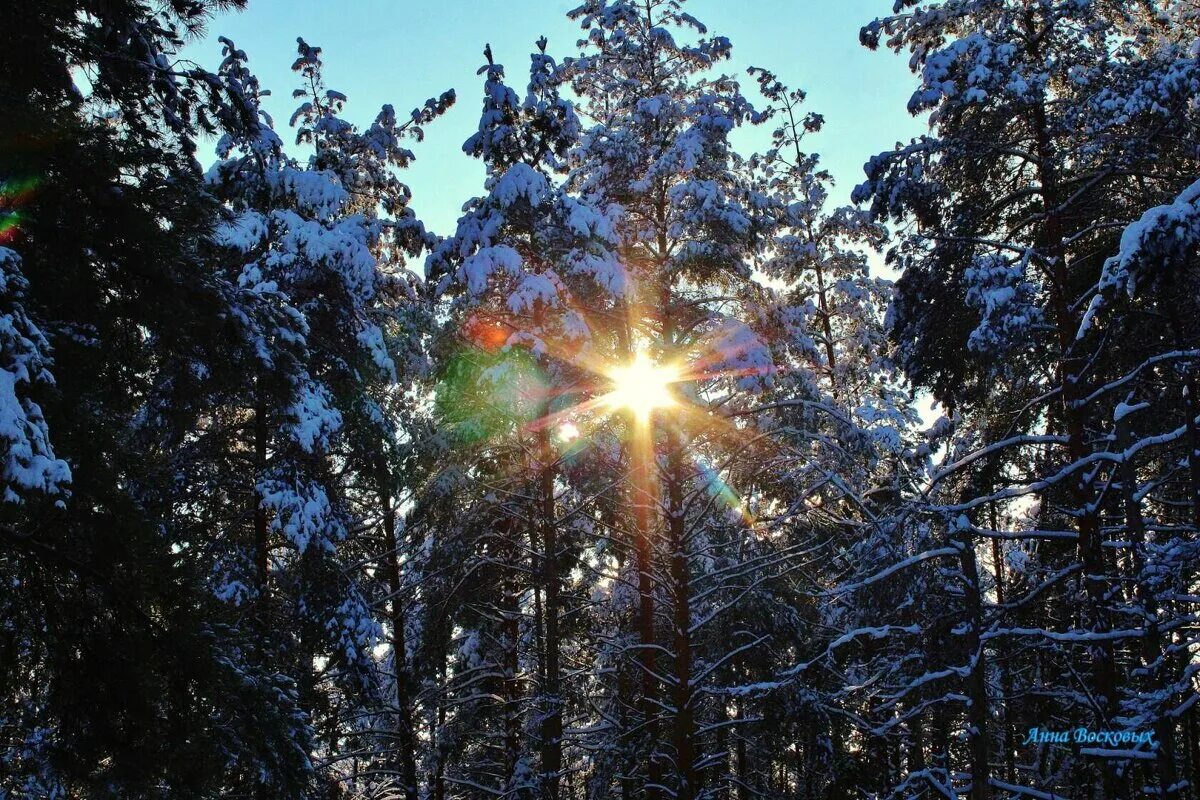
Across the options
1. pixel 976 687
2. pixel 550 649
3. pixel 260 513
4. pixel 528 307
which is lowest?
pixel 976 687

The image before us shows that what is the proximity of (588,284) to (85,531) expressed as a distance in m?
8.54

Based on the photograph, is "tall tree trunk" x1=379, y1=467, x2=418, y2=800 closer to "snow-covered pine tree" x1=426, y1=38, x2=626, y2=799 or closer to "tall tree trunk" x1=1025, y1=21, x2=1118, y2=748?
"snow-covered pine tree" x1=426, y1=38, x2=626, y2=799

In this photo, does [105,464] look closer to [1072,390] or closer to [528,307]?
[528,307]

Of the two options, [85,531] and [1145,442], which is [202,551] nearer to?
[85,531]

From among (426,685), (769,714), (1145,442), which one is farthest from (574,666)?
(1145,442)

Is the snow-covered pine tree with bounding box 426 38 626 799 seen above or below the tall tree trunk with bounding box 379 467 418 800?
above

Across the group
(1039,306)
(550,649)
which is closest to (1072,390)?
(1039,306)

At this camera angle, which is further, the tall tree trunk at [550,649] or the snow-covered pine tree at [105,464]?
the tall tree trunk at [550,649]

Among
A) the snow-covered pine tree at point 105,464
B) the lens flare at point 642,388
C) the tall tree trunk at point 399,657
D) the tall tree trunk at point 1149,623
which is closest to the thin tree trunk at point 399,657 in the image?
the tall tree trunk at point 399,657

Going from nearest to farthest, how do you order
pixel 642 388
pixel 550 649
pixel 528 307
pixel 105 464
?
pixel 105 464, pixel 528 307, pixel 642 388, pixel 550 649

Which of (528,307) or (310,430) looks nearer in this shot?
(310,430)

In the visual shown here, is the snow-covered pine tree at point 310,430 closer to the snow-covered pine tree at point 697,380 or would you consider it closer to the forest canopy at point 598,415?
the forest canopy at point 598,415

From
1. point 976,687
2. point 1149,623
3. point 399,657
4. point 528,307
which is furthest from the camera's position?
point 399,657

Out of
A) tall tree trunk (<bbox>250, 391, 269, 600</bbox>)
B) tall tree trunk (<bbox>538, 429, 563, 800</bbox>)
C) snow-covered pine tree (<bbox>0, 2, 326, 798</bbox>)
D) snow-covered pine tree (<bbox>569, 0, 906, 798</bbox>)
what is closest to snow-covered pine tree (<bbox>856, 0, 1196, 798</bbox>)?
snow-covered pine tree (<bbox>569, 0, 906, 798</bbox>)
